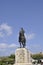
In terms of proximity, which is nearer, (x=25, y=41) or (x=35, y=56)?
(x=25, y=41)

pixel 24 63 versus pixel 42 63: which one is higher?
pixel 42 63

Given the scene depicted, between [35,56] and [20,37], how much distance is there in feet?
141

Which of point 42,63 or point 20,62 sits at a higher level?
point 42,63

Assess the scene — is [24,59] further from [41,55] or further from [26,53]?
[41,55]

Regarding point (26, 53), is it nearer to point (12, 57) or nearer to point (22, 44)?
point (22, 44)

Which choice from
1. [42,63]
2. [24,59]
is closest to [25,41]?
[24,59]

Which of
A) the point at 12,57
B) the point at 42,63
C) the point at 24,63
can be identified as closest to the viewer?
the point at 24,63

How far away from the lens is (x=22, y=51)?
27078 mm

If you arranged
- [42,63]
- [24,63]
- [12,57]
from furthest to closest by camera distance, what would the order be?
[12,57] < [42,63] < [24,63]

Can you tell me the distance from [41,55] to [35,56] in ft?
7.85

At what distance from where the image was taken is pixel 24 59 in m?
27.0

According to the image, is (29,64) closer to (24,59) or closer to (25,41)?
(24,59)

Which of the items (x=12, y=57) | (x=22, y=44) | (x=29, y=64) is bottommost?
(x=29, y=64)

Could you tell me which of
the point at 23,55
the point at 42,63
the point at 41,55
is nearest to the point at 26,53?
the point at 23,55
